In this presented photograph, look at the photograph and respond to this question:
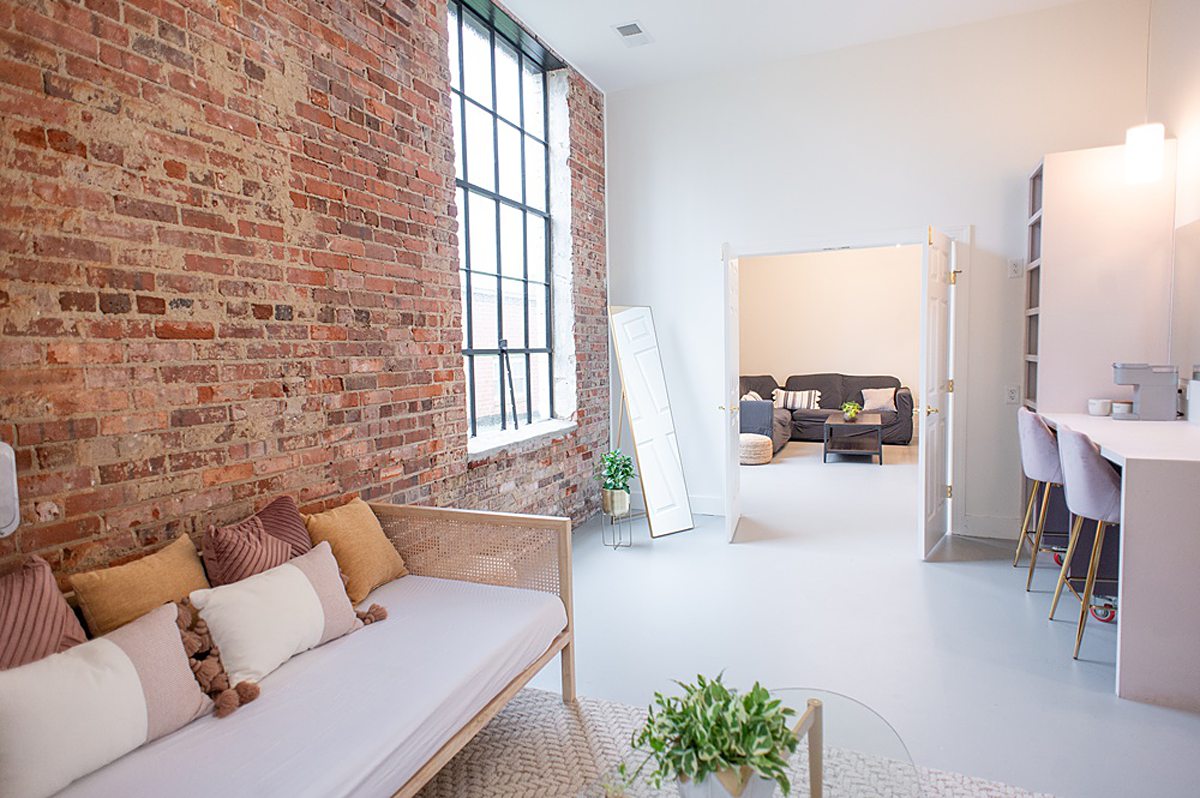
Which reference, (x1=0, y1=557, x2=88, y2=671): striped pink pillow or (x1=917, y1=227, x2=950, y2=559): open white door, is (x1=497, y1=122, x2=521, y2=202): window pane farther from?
(x1=0, y1=557, x2=88, y2=671): striped pink pillow

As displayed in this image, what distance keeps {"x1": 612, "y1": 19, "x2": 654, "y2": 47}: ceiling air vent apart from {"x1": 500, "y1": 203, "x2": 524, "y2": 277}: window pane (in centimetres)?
131

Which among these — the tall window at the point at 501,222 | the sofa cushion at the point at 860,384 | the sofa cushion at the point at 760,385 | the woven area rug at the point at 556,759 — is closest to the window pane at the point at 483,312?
the tall window at the point at 501,222

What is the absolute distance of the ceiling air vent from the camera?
14.1 ft

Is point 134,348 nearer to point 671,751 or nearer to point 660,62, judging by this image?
point 671,751

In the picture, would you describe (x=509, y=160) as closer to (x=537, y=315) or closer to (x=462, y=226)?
(x=462, y=226)

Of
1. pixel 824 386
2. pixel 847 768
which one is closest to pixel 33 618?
pixel 847 768

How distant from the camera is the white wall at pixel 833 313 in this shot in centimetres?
930

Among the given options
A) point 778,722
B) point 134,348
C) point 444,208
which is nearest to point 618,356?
point 444,208

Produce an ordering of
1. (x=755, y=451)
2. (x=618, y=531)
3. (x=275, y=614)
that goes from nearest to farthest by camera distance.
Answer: (x=275, y=614) → (x=618, y=531) → (x=755, y=451)

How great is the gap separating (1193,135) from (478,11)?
3884 millimetres

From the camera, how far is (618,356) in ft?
16.7

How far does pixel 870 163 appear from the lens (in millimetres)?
4695

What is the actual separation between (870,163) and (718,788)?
443 centimetres

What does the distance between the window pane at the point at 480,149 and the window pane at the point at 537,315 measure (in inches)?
31.9
